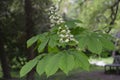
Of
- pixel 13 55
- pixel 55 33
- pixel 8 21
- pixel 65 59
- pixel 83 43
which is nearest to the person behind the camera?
pixel 65 59

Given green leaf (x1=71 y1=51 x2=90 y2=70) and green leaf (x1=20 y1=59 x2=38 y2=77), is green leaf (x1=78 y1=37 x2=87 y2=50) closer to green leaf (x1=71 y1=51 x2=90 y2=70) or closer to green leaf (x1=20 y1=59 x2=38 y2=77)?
green leaf (x1=71 y1=51 x2=90 y2=70)

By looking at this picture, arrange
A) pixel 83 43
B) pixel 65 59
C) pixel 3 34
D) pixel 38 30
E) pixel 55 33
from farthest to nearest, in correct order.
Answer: pixel 3 34 < pixel 38 30 < pixel 55 33 < pixel 83 43 < pixel 65 59

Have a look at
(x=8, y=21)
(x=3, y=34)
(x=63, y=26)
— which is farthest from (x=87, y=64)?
(x=3, y=34)

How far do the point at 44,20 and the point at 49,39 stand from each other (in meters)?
9.52

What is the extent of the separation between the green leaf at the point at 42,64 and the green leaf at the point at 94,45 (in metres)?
0.20

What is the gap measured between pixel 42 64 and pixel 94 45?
0.26 m

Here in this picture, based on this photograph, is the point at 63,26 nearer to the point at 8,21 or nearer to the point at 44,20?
the point at 44,20

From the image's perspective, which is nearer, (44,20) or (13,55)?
(44,20)

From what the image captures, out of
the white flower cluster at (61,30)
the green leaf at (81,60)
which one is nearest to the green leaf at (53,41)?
the white flower cluster at (61,30)

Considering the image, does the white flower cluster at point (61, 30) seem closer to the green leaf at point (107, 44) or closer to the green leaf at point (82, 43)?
the green leaf at point (82, 43)

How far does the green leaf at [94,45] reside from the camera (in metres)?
1.52

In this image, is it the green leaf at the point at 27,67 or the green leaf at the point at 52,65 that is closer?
the green leaf at the point at 52,65

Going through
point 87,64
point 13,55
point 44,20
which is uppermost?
point 87,64

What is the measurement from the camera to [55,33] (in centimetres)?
168
